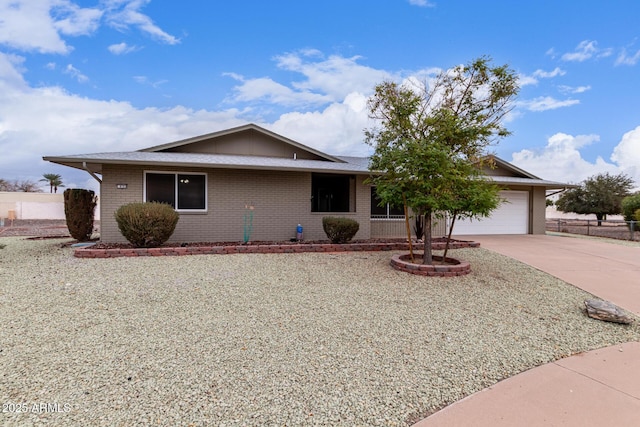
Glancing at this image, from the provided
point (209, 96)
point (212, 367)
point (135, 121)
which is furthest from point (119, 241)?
point (135, 121)

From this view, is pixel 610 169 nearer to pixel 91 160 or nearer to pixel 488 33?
pixel 488 33

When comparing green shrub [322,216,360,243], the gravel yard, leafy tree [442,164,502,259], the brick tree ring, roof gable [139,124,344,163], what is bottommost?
the gravel yard

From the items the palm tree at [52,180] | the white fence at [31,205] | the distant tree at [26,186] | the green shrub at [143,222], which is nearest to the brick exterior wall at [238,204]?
the green shrub at [143,222]

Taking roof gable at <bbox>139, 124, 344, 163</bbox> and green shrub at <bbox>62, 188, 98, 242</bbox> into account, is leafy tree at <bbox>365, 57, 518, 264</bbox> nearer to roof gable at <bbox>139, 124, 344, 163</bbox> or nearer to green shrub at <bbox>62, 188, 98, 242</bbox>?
roof gable at <bbox>139, 124, 344, 163</bbox>

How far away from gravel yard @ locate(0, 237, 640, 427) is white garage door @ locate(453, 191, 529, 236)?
808cm

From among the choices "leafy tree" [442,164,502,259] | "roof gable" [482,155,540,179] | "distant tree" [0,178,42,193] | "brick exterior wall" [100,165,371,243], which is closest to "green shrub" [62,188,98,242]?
"brick exterior wall" [100,165,371,243]

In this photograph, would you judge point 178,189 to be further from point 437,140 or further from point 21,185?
point 21,185

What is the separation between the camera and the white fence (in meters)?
23.9

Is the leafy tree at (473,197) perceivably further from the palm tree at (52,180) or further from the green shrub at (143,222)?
the palm tree at (52,180)

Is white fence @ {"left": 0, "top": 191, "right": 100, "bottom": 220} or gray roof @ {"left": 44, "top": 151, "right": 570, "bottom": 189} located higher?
gray roof @ {"left": 44, "top": 151, "right": 570, "bottom": 189}

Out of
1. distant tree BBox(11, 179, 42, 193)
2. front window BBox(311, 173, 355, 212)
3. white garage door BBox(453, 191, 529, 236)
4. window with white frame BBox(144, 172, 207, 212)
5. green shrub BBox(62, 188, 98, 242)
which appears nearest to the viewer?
window with white frame BBox(144, 172, 207, 212)

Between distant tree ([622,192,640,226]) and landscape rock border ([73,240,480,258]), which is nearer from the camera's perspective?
landscape rock border ([73,240,480,258])

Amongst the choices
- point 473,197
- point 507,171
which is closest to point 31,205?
point 473,197

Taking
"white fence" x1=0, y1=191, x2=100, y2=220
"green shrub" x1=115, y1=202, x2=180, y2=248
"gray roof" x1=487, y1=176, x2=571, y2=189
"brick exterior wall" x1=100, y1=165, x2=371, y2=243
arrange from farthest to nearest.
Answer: "white fence" x1=0, y1=191, x2=100, y2=220 < "gray roof" x1=487, y1=176, x2=571, y2=189 < "brick exterior wall" x1=100, y1=165, x2=371, y2=243 < "green shrub" x1=115, y1=202, x2=180, y2=248
